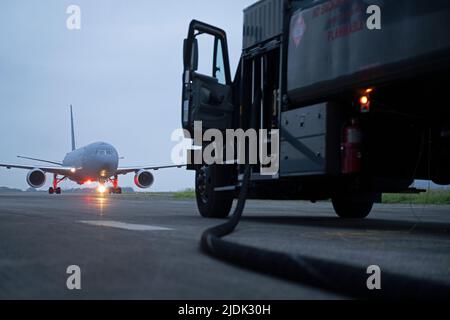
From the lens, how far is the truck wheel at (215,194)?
869 cm

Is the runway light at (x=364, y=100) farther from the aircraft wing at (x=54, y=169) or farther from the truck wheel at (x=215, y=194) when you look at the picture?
the aircraft wing at (x=54, y=169)

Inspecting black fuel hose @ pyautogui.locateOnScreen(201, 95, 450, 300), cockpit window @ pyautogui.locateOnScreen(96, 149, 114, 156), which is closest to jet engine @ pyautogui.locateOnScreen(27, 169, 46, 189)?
cockpit window @ pyautogui.locateOnScreen(96, 149, 114, 156)

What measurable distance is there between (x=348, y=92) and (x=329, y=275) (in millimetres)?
3806

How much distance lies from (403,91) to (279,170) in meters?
1.99

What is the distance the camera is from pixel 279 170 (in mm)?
7059

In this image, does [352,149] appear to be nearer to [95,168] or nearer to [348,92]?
[348,92]

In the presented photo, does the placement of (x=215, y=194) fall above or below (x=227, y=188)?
below

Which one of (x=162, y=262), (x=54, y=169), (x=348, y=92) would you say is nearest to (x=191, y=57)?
(x=348, y=92)

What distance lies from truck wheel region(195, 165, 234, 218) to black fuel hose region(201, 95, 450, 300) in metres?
5.34

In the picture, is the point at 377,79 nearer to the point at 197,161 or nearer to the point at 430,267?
the point at 430,267

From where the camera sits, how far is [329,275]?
2.51 meters

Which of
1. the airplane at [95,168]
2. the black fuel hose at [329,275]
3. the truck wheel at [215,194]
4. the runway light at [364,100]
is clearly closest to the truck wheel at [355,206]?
the truck wheel at [215,194]

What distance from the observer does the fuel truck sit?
206 inches
